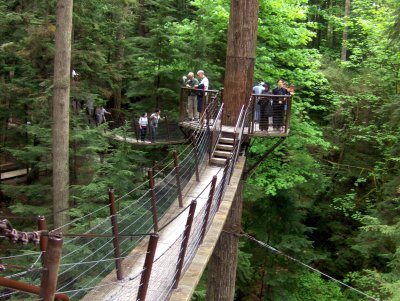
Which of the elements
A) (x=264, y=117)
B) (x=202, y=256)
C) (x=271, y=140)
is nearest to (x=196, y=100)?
(x=264, y=117)

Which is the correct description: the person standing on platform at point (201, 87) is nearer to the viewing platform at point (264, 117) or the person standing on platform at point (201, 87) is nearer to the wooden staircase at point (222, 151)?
the viewing platform at point (264, 117)

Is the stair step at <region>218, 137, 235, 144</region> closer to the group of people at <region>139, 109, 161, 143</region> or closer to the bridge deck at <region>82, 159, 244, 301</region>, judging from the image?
the bridge deck at <region>82, 159, 244, 301</region>

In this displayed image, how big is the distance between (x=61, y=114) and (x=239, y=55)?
3.68 metres

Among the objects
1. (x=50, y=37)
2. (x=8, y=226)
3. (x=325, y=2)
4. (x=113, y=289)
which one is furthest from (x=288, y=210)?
(x=325, y=2)

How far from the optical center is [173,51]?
12672mm

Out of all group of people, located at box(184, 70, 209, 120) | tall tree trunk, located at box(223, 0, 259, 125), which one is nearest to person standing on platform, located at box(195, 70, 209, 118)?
group of people, located at box(184, 70, 209, 120)

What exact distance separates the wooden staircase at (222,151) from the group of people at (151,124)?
4630 mm

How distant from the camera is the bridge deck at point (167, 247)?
384 cm

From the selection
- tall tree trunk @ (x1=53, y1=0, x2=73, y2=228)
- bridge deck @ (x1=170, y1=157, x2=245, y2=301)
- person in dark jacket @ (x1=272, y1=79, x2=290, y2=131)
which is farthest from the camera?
tall tree trunk @ (x1=53, y1=0, x2=73, y2=228)

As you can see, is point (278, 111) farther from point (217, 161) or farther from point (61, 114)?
point (61, 114)

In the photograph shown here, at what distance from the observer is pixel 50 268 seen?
1.92m

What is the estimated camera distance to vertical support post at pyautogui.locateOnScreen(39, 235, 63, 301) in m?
1.88

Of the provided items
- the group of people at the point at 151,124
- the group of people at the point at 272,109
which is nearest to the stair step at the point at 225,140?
the group of people at the point at 272,109

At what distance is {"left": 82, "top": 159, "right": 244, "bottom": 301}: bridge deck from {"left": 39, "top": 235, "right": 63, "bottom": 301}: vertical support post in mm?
960
